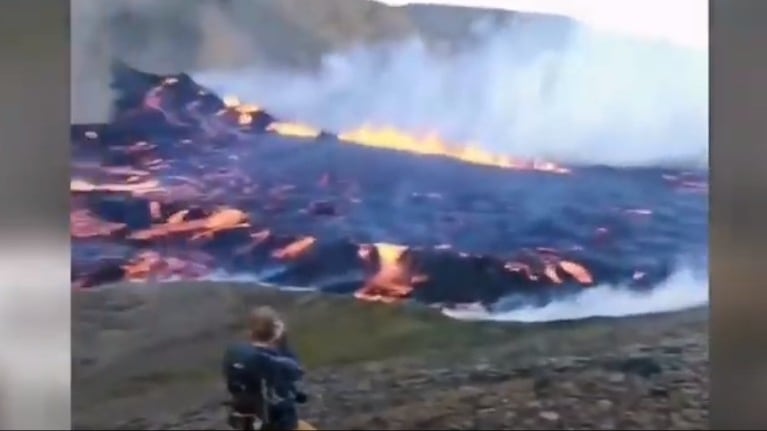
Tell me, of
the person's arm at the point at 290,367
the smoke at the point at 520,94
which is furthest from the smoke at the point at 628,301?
the person's arm at the point at 290,367

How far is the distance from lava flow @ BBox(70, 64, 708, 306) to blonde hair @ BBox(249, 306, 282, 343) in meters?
0.05

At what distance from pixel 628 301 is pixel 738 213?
0.66 feet

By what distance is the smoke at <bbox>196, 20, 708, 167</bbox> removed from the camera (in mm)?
1585

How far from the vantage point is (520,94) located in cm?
159

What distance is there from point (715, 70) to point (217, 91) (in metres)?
0.71

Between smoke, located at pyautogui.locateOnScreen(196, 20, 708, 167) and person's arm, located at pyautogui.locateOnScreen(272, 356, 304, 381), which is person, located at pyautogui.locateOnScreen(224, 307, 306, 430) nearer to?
person's arm, located at pyautogui.locateOnScreen(272, 356, 304, 381)

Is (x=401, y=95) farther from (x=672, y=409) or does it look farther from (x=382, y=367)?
(x=672, y=409)

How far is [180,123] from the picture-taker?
1584 mm

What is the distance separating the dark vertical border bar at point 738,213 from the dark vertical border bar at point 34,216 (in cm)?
92

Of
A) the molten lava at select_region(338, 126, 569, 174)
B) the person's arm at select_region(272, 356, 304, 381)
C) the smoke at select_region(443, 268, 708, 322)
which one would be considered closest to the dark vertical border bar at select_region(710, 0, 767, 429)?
the smoke at select_region(443, 268, 708, 322)

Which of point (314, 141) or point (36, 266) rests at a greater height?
point (314, 141)

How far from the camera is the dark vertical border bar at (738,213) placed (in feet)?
5.18

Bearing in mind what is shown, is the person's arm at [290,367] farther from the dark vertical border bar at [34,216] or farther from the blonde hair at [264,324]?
the dark vertical border bar at [34,216]

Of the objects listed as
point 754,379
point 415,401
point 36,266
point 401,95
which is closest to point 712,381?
point 754,379
